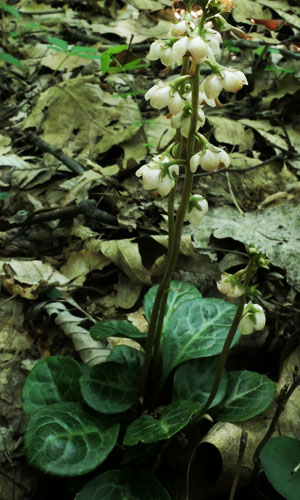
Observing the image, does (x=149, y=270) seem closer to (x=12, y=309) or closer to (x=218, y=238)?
(x=218, y=238)

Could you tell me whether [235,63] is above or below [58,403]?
above

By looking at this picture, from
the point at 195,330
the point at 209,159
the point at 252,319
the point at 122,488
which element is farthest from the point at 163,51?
the point at 122,488

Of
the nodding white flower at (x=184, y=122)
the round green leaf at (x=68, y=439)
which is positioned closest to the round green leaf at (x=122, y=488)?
the round green leaf at (x=68, y=439)

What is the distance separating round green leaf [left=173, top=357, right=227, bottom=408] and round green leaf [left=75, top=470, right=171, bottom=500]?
338 millimetres

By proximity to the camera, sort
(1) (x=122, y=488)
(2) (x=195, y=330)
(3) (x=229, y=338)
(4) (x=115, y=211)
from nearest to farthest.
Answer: (3) (x=229, y=338)
(1) (x=122, y=488)
(2) (x=195, y=330)
(4) (x=115, y=211)

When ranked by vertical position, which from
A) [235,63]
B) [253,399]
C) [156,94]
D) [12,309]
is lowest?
[12,309]

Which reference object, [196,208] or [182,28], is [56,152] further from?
[182,28]

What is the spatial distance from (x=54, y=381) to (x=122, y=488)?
1.59 feet

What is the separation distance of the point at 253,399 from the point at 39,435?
0.80 metres

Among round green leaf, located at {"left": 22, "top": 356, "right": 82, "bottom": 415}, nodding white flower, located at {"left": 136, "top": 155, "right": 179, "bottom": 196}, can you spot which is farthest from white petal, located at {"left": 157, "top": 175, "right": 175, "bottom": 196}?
round green leaf, located at {"left": 22, "top": 356, "right": 82, "bottom": 415}

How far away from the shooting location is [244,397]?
74.6 inches

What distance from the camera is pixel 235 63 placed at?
4.10 meters

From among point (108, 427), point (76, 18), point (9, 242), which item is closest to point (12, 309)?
point (9, 242)

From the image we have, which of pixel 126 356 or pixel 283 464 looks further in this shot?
pixel 126 356
